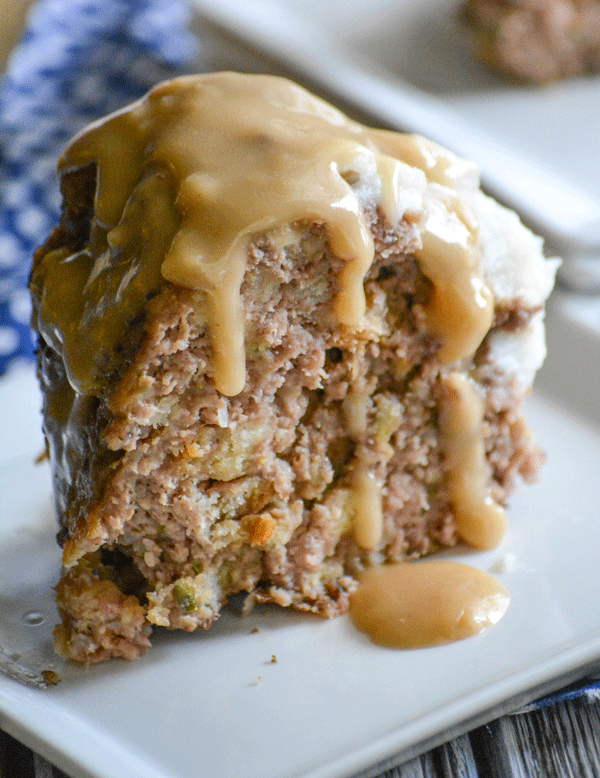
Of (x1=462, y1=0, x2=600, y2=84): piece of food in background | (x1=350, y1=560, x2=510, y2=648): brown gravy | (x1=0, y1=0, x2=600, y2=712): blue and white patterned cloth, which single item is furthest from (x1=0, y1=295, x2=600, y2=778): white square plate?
(x1=462, y1=0, x2=600, y2=84): piece of food in background

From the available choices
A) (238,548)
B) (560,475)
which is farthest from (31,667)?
(560,475)

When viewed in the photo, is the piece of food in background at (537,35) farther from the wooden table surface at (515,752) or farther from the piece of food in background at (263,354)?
the wooden table surface at (515,752)

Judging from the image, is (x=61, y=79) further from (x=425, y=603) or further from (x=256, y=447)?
(x=425, y=603)

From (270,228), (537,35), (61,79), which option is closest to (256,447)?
(270,228)

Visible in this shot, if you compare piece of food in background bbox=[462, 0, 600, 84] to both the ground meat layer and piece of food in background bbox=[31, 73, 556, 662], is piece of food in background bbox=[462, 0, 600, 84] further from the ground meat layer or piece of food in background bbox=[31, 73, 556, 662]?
the ground meat layer

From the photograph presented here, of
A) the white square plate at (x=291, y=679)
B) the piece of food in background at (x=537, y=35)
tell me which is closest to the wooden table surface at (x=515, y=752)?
the white square plate at (x=291, y=679)
